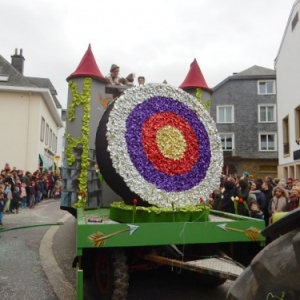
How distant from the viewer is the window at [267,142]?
35.1m

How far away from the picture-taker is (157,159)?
5.32 meters

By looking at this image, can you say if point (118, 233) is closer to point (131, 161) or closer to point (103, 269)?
point (103, 269)

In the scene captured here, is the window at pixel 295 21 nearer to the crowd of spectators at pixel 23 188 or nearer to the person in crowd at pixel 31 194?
the crowd of spectators at pixel 23 188

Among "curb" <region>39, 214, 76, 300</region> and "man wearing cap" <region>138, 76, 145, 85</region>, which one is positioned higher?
"man wearing cap" <region>138, 76, 145, 85</region>

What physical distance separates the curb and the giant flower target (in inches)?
66.3

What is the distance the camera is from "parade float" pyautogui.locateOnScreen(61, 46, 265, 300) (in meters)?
4.12

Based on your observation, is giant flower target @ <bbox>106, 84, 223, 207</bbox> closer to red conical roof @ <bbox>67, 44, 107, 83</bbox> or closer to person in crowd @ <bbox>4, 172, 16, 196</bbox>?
Result: red conical roof @ <bbox>67, 44, 107, 83</bbox>

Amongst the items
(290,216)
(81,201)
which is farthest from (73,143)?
(290,216)

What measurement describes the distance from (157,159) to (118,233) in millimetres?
1601

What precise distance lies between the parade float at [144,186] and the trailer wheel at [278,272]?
1.80 metres

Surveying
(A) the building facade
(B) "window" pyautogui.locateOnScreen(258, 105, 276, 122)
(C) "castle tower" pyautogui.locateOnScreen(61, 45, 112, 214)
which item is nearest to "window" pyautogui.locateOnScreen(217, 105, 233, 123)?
(A) the building facade

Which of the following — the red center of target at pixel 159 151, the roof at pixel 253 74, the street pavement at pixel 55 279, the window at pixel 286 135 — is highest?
the roof at pixel 253 74

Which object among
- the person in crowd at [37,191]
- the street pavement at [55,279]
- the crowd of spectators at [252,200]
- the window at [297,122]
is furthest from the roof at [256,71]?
the street pavement at [55,279]

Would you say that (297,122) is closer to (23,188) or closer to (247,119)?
(23,188)
